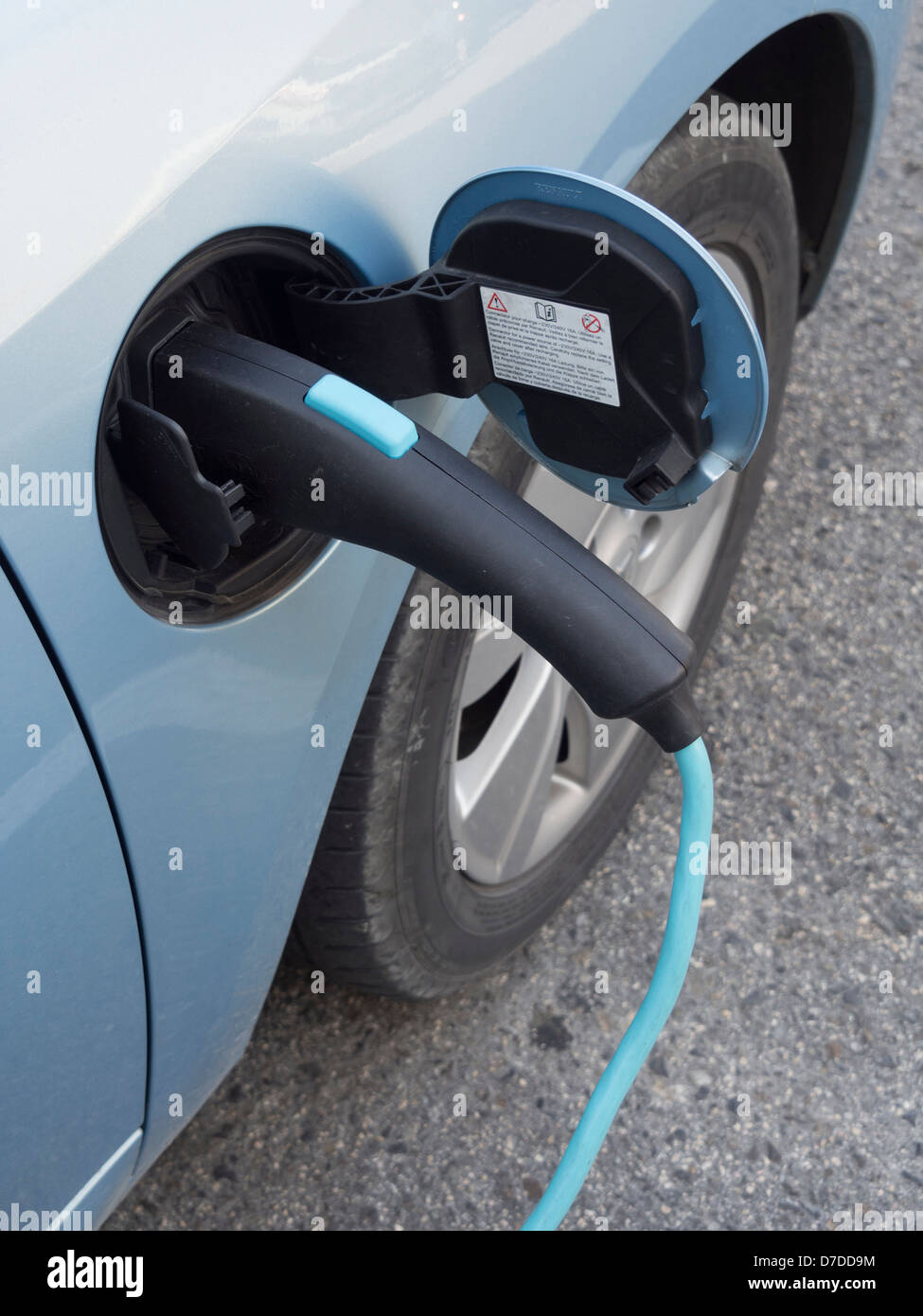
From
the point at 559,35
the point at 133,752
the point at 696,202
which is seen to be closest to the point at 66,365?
the point at 133,752

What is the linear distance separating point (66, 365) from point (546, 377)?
1.14ft

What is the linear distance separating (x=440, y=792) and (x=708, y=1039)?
25.1 inches

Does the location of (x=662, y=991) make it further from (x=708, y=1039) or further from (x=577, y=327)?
(x=708, y=1039)

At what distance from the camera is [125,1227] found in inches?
60.6

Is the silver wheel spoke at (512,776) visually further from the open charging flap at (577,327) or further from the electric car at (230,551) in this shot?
the open charging flap at (577,327)

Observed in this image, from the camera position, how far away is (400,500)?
2.66 feet

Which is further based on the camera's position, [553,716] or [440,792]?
[553,716]

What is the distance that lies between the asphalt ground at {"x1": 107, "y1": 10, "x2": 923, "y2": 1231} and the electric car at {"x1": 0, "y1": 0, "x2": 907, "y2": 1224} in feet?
1.13

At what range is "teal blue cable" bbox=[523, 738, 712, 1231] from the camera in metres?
0.95

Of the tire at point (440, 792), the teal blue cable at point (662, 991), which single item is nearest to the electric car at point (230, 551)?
the tire at point (440, 792)

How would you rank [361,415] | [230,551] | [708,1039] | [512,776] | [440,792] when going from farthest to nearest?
[708,1039] → [512,776] → [440,792] → [230,551] → [361,415]

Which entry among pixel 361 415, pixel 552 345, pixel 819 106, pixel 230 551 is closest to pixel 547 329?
pixel 552 345

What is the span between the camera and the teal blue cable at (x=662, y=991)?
0.95 meters
